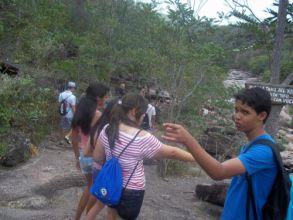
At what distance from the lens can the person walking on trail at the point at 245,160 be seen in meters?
1.98

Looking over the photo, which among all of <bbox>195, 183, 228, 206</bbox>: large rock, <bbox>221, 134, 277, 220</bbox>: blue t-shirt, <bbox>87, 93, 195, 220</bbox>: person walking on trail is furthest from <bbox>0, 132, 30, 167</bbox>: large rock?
<bbox>221, 134, 277, 220</bbox>: blue t-shirt

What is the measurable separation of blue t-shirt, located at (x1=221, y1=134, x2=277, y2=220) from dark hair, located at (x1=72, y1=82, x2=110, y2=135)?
2220 millimetres

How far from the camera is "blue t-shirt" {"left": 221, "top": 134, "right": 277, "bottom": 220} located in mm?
2098

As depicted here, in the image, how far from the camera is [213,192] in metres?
6.57

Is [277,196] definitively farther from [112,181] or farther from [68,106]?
[68,106]

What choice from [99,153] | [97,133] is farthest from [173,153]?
[97,133]

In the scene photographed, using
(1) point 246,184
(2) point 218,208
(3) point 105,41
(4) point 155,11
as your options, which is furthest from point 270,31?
(4) point 155,11

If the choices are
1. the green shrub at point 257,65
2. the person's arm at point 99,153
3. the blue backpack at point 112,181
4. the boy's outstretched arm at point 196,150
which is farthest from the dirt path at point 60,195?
the green shrub at point 257,65

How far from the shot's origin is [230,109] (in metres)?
10.7

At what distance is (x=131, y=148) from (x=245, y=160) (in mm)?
1290

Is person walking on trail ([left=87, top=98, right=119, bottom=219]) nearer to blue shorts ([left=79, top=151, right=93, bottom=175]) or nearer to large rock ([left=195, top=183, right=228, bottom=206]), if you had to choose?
blue shorts ([left=79, top=151, right=93, bottom=175])

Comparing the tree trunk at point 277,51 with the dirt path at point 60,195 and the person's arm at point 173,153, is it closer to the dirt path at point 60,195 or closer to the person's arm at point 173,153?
the dirt path at point 60,195

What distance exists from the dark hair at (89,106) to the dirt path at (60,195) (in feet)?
4.63

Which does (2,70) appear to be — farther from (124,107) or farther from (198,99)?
(124,107)
